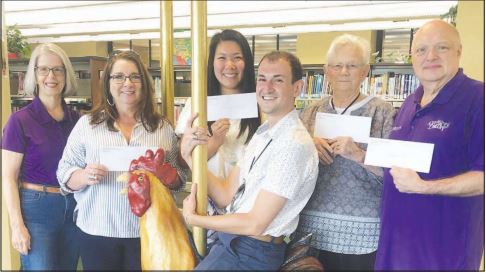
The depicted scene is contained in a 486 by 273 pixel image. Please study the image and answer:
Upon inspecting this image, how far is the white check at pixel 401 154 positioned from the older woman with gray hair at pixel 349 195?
0.90 ft

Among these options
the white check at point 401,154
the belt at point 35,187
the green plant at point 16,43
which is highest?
the green plant at point 16,43

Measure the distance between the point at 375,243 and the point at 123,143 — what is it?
1.01 metres

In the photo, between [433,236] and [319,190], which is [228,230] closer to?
[319,190]

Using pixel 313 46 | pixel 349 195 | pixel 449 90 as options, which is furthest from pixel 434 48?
pixel 313 46

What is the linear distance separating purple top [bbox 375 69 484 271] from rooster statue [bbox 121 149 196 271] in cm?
67

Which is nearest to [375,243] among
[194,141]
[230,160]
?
[230,160]

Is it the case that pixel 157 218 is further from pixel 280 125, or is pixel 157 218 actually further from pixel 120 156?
pixel 280 125

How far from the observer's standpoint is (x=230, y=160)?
150 centimetres

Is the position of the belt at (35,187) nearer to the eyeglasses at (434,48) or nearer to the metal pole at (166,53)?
the metal pole at (166,53)

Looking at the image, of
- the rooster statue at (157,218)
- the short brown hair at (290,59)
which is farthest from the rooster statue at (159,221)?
the short brown hair at (290,59)

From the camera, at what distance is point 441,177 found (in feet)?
3.78

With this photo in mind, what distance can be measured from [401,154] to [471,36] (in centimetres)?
73

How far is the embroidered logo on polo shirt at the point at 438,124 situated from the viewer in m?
1.16

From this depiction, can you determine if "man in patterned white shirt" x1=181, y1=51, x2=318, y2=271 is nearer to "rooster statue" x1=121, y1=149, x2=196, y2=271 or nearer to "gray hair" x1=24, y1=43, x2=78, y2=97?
"rooster statue" x1=121, y1=149, x2=196, y2=271
